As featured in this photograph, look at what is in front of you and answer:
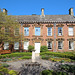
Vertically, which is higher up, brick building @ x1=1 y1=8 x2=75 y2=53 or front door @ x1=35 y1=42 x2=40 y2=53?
brick building @ x1=1 y1=8 x2=75 y2=53

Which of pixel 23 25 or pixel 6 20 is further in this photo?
pixel 23 25

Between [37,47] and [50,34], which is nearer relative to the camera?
[37,47]

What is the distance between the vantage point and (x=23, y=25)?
20359 mm

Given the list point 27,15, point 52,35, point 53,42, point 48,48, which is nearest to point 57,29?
point 52,35

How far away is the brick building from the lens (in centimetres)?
1988

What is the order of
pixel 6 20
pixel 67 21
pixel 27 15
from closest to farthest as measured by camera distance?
pixel 6 20 → pixel 67 21 → pixel 27 15

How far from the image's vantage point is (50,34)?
66.9 ft

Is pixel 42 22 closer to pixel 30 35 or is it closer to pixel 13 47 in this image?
pixel 30 35

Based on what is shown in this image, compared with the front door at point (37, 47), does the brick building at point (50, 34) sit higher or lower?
higher

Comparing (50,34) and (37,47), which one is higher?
(50,34)

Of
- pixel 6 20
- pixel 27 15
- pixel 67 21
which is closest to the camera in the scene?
pixel 6 20

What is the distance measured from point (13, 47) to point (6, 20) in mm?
7498

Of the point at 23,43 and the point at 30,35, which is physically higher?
the point at 30,35

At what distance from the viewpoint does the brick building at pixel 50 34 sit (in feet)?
65.2
